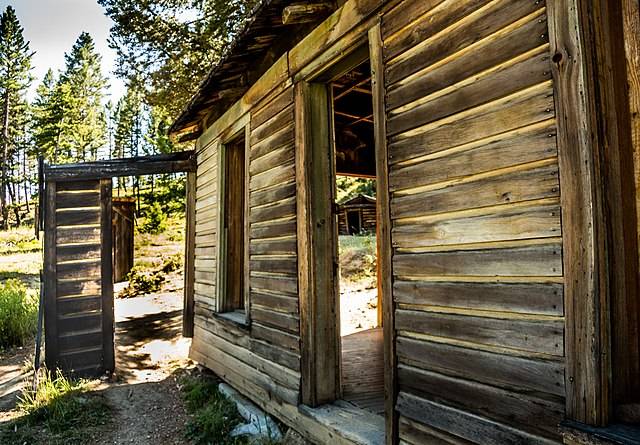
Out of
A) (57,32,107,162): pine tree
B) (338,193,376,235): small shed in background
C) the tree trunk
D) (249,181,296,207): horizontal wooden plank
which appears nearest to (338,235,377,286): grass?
(338,193,376,235): small shed in background

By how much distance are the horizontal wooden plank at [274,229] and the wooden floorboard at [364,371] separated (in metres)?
1.48

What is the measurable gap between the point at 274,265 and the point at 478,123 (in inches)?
95.7

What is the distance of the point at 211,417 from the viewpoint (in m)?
4.26

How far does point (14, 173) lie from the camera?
35438 mm

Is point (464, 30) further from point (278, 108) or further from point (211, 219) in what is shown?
point (211, 219)

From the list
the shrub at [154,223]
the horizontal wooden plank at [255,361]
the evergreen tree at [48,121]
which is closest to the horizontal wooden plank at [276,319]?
the horizontal wooden plank at [255,361]

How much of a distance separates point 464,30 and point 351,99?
402 centimetres

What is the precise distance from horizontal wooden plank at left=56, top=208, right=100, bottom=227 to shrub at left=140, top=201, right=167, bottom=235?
17294mm

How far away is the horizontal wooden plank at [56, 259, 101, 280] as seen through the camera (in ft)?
18.6

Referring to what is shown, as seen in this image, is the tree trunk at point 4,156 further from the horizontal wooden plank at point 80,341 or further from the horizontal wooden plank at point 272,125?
the horizontal wooden plank at point 272,125

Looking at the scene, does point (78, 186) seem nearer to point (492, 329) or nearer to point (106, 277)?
point (106, 277)

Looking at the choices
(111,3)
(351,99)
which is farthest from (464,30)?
(111,3)

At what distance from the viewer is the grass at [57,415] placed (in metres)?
4.15

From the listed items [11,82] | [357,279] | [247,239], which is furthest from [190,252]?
[11,82]
